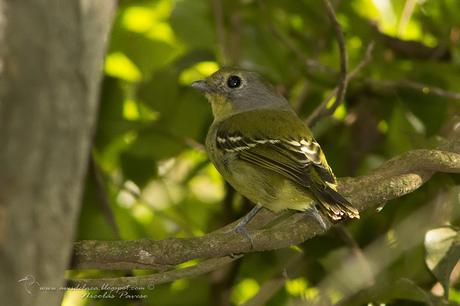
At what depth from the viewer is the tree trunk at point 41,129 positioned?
1495 millimetres

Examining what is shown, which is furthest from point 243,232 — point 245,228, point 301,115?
point 301,115

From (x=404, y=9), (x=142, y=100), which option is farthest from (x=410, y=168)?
(x=142, y=100)

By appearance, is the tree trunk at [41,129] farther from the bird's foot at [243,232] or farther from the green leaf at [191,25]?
the green leaf at [191,25]

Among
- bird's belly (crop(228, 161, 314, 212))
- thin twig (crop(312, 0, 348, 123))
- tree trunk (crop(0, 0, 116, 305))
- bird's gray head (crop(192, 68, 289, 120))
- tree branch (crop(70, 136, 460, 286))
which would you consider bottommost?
bird's gray head (crop(192, 68, 289, 120))

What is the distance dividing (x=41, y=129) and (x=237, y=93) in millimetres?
4254

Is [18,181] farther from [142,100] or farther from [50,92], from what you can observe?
[142,100]

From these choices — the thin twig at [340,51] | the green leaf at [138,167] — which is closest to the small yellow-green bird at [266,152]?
the thin twig at [340,51]

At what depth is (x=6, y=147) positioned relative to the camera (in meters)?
1.48

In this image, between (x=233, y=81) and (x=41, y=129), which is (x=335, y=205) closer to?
(x=233, y=81)

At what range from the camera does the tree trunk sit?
150 cm

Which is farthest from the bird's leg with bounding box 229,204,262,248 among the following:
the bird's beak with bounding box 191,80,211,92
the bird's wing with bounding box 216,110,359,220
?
the bird's beak with bounding box 191,80,211,92

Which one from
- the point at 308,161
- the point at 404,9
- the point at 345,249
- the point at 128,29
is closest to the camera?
the point at 308,161

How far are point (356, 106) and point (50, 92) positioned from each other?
4834 millimetres

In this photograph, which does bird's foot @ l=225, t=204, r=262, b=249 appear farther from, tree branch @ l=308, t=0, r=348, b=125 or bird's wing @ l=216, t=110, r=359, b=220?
tree branch @ l=308, t=0, r=348, b=125
